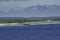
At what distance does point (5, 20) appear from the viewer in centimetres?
1555
